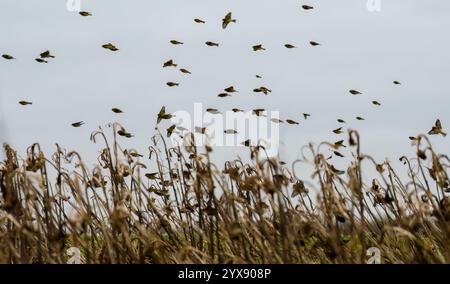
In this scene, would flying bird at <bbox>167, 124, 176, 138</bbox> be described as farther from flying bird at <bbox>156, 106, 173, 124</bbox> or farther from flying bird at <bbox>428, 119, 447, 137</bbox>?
flying bird at <bbox>428, 119, 447, 137</bbox>

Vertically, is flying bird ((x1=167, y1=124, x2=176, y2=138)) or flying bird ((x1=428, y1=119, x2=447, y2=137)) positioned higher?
flying bird ((x1=428, y1=119, x2=447, y2=137))

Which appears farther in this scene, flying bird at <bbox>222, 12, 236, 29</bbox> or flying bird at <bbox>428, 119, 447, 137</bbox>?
flying bird at <bbox>222, 12, 236, 29</bbox>

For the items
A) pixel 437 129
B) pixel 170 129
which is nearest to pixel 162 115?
pixel 170 129

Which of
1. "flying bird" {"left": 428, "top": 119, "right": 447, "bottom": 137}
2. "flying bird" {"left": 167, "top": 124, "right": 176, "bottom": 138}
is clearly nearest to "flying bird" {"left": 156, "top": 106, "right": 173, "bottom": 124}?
"flying bird" {"left": 167, "top": 124, "right": 176, "bottom": 138}

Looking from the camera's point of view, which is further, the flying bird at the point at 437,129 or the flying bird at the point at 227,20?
the flying bird at the point at 227,20

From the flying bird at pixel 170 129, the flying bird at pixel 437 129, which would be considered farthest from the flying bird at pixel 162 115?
the flying bird at pixel 437 129

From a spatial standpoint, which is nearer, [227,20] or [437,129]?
[437,129]

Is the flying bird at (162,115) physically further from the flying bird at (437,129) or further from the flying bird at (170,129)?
the flying bird at (437,129)

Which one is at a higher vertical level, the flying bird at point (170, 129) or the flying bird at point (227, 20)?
the flying bird at point (227, 20)

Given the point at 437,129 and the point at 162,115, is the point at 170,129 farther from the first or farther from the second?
the point at 437,129
